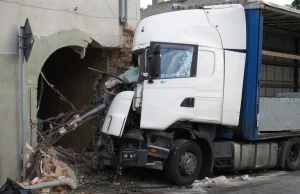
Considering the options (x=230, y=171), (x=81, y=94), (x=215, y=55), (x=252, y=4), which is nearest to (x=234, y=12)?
(x=252, y=4)

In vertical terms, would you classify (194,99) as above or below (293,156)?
above

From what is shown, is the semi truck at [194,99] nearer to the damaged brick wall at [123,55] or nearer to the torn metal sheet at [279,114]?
the torn metal sheet at [279,114]

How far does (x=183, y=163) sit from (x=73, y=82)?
4.70 m

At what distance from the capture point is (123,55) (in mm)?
10344

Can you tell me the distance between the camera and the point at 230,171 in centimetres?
998

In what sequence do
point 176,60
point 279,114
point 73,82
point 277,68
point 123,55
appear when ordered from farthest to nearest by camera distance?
point 277,68
point 73,82
point 123,55
point 279,114
point 176,60

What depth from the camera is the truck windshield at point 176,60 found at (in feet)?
26.7

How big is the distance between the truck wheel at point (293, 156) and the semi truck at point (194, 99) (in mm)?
960

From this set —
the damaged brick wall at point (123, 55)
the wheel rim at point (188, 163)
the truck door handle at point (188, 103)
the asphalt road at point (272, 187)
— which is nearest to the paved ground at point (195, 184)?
the asphalt road at point (272, 187)

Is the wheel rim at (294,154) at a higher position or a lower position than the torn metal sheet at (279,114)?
lower

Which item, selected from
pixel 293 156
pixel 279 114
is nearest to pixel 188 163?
pixel 279 114

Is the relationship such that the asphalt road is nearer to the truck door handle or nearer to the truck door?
the truck door

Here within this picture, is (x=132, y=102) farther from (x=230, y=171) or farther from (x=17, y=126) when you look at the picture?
(x=230, y=171)

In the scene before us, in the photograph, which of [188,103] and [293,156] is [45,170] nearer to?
[188,103]
